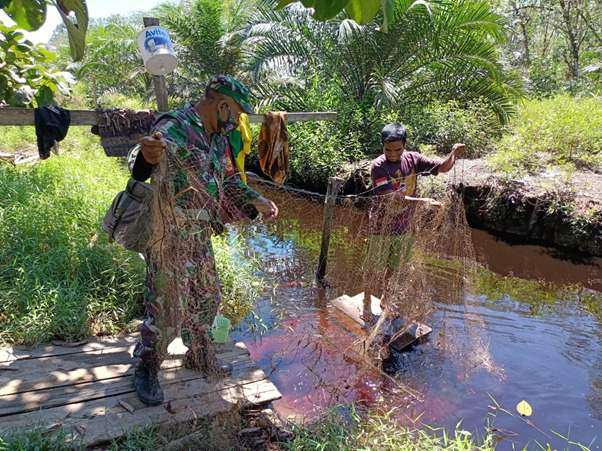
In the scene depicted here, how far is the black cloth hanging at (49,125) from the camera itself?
3.08 meters

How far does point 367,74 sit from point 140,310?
8.17 metres

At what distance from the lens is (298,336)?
14.5ft

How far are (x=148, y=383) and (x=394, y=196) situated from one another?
6.99ft

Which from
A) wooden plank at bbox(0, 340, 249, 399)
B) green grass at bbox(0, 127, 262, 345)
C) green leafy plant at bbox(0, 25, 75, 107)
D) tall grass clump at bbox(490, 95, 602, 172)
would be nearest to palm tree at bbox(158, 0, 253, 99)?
tall grass clump at bbox(490, 95, 602, 172)

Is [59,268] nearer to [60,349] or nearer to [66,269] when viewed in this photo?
[66,269]

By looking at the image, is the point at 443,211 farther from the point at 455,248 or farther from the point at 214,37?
the point at 214,37

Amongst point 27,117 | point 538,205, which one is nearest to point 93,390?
point 27,117

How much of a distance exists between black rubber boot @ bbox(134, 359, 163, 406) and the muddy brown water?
1075 mm

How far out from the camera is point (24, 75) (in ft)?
13.4

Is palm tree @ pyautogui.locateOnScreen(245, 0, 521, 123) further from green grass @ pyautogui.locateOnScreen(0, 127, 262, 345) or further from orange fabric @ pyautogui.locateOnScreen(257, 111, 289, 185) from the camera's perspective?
green grass @ pyautogui.locateOnScreen(0, 127, 262, 345)

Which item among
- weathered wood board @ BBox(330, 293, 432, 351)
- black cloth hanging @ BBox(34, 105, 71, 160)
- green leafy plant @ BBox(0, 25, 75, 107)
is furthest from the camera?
weathered wood board @ BBox(330, 293, 432, 351)

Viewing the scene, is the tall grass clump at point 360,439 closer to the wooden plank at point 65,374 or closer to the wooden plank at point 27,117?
the wooden plank at point 65,374

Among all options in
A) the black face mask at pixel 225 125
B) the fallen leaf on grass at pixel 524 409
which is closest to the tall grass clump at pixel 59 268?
the black face mask at pixel 225 125

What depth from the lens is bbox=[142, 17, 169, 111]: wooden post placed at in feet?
11.2
